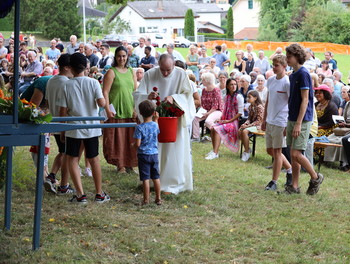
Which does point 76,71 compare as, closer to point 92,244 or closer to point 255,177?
point 92,244

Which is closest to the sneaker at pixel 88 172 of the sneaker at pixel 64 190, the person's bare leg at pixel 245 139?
the sneaker at pixel 64 190

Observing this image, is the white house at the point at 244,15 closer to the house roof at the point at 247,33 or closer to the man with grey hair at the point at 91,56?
the house roof at the point at 247,33

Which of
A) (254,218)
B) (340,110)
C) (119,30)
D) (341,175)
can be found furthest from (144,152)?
(119,30)

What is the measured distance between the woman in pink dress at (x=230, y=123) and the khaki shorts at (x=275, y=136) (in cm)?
375

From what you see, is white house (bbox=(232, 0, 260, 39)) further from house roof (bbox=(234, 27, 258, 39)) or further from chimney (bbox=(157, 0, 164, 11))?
chimney (bbox=(157, 0, 164, 11))

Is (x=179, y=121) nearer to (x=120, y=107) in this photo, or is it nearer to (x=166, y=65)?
(x=166, y=65)

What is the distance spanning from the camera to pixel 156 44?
2675 inches

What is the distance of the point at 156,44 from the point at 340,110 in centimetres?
5514

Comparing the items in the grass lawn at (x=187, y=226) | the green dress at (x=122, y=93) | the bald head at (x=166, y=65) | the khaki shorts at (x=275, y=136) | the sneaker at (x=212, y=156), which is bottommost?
the grass lawn at (x=187, y=226)

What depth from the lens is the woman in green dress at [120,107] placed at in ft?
32.1

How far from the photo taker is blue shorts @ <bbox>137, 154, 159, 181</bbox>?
321 inches

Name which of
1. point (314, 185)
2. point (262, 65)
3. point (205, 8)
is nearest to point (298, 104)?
point (314, 185)

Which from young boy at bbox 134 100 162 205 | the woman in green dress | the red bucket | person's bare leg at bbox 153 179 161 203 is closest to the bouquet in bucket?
the red bucket

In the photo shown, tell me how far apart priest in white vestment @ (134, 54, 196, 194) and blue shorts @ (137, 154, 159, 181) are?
28.4 inches
